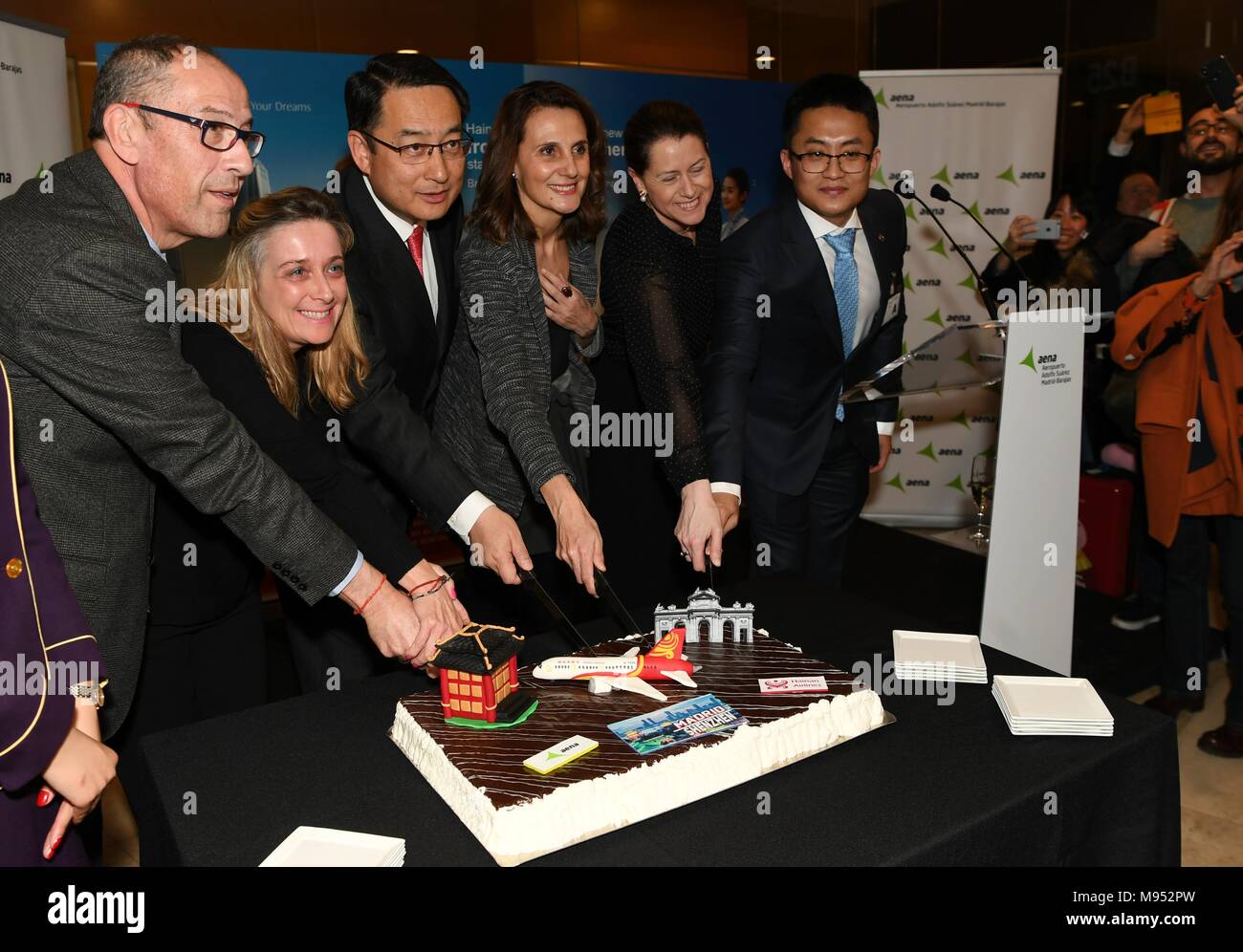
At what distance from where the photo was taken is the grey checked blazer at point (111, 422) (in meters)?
1.44

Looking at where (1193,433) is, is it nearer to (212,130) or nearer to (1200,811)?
(1200,811)

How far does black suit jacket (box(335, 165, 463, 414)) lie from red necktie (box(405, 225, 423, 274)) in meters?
0.04

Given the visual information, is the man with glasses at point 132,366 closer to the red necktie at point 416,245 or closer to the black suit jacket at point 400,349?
the black suit jacket at point 400,349

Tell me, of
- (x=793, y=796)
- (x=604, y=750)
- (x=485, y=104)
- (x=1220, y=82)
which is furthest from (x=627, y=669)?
(x=485, y=104)

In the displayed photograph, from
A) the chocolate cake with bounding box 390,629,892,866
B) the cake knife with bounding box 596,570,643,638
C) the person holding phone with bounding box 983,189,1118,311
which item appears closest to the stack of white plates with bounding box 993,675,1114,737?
the chocolate cake with bounding box 390,629,892,866

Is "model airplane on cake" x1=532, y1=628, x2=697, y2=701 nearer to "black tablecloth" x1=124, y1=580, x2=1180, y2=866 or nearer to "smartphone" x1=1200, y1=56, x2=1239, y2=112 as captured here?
"black tablecloth" x1=124, y1=580, x2=1180, y2=866

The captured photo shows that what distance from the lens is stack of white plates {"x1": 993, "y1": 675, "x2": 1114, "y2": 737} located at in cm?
152

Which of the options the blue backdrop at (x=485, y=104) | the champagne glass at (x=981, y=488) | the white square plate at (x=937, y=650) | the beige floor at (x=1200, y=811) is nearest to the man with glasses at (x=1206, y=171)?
the champagne glass at (x=981, y=488)

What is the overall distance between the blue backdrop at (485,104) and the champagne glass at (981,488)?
1898 mm

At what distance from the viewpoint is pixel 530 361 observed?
2287 mm

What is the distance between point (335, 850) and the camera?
1.23 meters

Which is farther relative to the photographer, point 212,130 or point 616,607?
point 616,607

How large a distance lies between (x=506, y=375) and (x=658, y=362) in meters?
0.36

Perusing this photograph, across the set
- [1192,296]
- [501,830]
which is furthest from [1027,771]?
[1192,296]
